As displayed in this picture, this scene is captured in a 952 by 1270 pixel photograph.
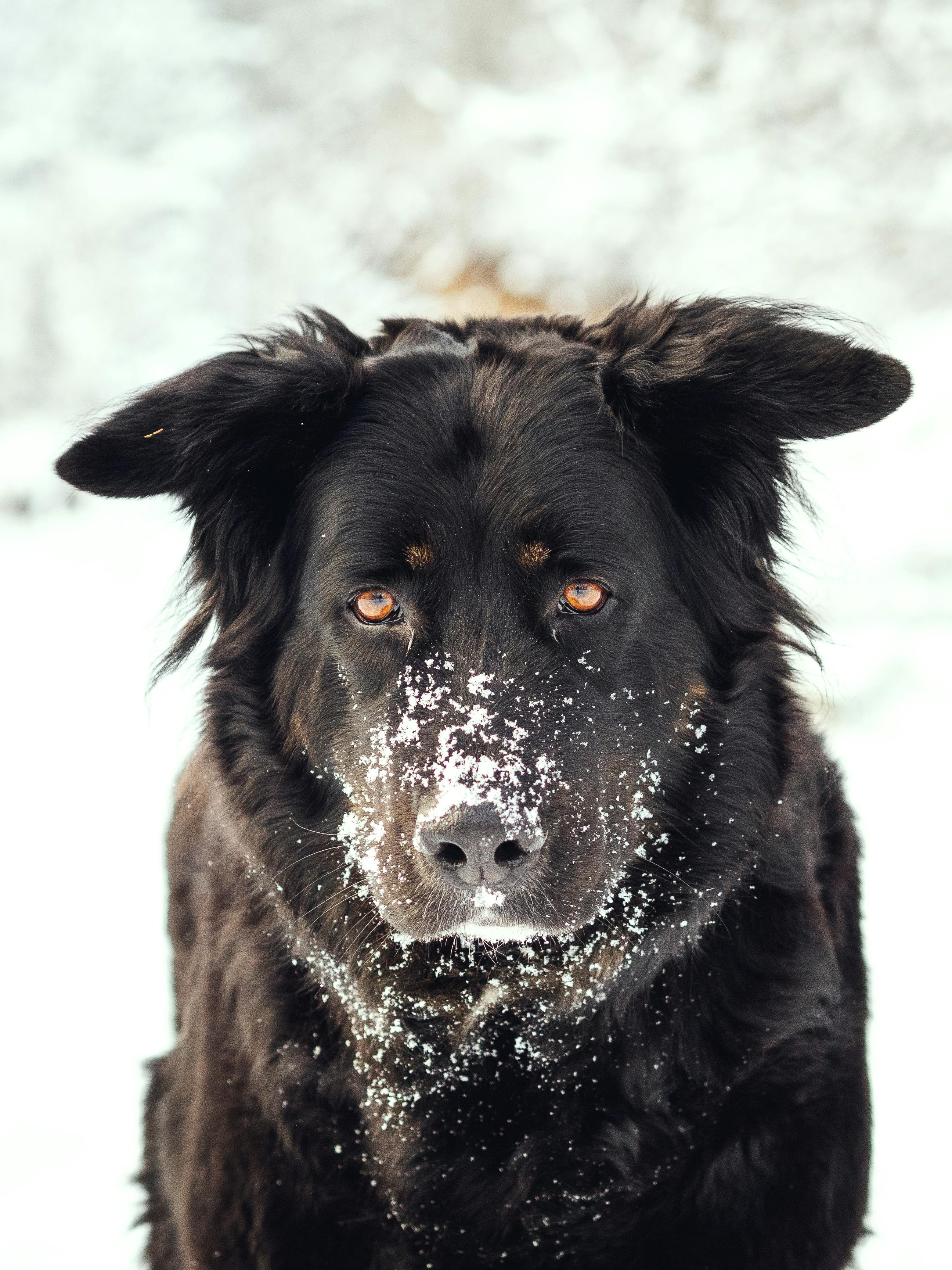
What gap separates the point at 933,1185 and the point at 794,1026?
135cm

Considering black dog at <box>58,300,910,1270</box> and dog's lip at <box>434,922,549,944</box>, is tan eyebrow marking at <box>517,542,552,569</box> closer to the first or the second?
black dog at <box>58,300,910,1270</box>

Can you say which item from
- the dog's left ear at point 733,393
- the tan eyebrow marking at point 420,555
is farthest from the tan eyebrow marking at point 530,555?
the dog's left ear at point 733,393

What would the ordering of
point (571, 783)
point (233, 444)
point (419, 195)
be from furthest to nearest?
point (419, 195) → point (233, 444) → point (571, 783)

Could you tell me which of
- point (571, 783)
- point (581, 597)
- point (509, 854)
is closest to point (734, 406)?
point (581, 597)

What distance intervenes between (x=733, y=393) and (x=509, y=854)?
1.04 m

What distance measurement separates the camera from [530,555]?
2.32m

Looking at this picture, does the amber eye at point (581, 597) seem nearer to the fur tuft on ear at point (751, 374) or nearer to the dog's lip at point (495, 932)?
the fur tuft on ear at point (751, 374)

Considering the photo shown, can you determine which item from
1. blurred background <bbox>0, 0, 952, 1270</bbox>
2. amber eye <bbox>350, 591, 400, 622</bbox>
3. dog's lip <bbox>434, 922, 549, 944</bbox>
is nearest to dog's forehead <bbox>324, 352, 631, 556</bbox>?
amber eye <bbox>350, 591, 400, 622</bbox>

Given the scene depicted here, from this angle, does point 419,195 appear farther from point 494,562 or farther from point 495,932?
point 495,932

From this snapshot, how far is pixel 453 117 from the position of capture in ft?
24.2

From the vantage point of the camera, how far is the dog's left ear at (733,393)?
217cm

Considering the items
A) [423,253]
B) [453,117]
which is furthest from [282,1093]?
[453,117]

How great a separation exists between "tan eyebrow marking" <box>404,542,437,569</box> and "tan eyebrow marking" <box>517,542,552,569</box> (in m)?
0.18

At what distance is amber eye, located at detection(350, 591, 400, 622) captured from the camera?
94.3 inches
